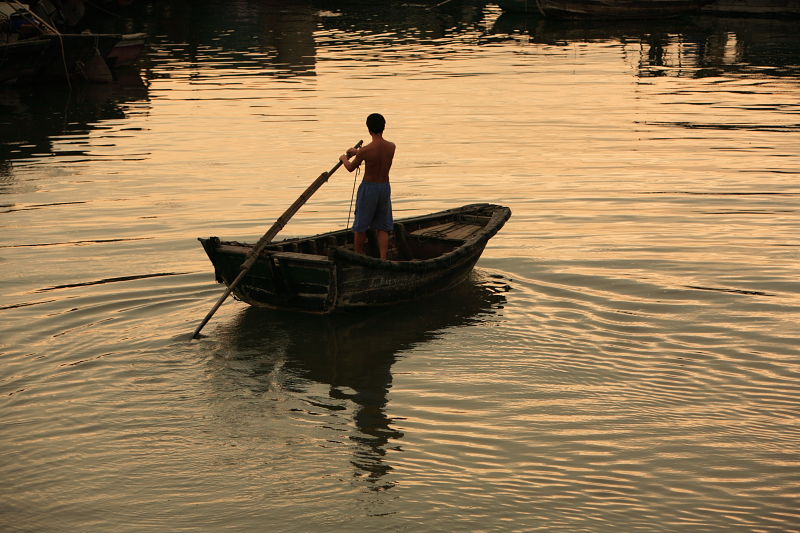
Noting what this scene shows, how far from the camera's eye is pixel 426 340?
419 inches

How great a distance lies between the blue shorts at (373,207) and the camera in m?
11.3

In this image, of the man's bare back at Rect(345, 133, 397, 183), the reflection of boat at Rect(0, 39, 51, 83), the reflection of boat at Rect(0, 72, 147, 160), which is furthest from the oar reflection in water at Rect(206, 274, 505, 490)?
the reflection of boat at Rect(0, 39, 51, 83)

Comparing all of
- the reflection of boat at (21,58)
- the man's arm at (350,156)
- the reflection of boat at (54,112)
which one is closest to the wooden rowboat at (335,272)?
the man's arm at (350,156)

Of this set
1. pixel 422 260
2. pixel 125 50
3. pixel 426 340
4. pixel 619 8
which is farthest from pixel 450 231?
pixel 619 8

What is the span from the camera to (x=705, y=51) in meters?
35.1

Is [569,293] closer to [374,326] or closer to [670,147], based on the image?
[374,326]

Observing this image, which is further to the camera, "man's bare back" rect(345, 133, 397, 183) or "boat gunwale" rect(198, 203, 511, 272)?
"man's bare back" rect(345, 133, 397, 183)

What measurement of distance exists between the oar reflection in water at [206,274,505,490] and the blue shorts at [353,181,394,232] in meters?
0.94

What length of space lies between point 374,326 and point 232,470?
3.56 m

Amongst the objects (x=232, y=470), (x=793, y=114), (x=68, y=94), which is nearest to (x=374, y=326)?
(x=232, y=470)

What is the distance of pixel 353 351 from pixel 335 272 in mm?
811

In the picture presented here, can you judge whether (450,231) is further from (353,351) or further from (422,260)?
(353,351)

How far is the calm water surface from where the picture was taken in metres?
7.40

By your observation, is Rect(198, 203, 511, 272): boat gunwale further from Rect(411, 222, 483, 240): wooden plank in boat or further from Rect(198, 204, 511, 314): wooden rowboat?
Rect(411, 222, 483, 240): wooden plank in boat
